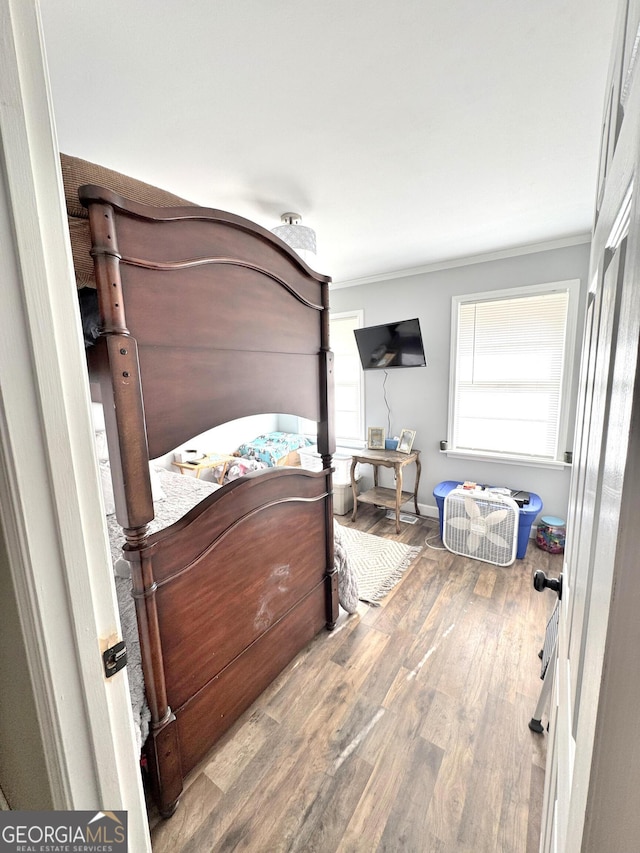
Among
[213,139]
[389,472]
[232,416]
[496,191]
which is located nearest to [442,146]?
[496,191]

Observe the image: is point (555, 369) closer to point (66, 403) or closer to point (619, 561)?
point (619, 561)

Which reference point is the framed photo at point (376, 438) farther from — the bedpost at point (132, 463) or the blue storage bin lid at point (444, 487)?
the bedpost at point (132, 463)

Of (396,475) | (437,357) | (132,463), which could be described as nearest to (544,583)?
(132,463)

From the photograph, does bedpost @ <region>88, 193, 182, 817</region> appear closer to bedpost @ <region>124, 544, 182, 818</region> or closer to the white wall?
bedpost @ <region>124, 544, 182, 818</region>

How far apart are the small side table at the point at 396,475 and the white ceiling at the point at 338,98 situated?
2.06m

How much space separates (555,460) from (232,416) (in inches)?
112

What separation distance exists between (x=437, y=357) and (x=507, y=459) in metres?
1.15

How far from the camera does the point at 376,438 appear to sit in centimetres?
361

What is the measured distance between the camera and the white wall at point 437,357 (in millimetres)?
2778

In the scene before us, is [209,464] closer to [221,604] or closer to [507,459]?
[221,604]

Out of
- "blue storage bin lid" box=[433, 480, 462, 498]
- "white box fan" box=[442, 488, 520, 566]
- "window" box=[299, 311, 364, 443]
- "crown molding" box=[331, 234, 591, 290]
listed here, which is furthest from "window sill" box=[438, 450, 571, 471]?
"crown molding" box=[331, 234, 591, 290]

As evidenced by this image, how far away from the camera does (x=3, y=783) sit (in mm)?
810

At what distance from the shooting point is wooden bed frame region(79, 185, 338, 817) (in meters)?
0.93

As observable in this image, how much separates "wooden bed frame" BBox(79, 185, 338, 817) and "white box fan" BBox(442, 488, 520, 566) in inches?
62.0
